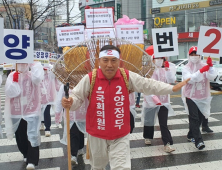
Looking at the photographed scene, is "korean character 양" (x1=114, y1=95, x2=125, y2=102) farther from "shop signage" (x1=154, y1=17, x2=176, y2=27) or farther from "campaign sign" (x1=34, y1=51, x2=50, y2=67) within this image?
"shop signage" (x1=154, y1=17, x2=176, y2=27)

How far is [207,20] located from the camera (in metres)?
32.2

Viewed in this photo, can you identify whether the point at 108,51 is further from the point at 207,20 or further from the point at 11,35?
the point at 207,20

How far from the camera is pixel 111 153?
10.9 ft

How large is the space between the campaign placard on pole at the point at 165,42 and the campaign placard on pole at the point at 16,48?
88.7 inches

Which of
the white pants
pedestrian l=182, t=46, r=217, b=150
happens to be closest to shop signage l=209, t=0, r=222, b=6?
pedestrian l=182, t=46, r=217, b=150

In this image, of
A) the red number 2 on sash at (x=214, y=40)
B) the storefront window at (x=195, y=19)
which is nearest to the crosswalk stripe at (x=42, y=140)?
the red number 2 on sash at (x=214, y=40)

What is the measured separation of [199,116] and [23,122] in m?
3.39

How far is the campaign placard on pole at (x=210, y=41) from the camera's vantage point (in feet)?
16.7

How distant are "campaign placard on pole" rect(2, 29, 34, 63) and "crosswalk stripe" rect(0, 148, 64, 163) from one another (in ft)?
6.17

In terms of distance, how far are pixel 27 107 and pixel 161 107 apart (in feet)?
8.10

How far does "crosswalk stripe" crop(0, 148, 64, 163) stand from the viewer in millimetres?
5188

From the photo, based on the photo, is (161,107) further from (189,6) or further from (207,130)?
(189,6)

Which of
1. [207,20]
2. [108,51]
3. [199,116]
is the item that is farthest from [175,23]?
[108,51]

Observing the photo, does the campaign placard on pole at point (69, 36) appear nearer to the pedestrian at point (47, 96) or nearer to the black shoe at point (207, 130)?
the pedestrian at point (47, 96)
